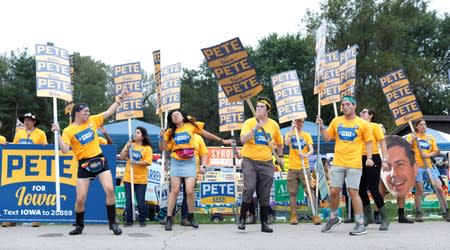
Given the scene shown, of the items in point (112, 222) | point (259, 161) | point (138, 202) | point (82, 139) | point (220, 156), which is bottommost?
point (112, 222)

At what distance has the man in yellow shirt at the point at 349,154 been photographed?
8.05 meters

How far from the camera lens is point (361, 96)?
135 ft

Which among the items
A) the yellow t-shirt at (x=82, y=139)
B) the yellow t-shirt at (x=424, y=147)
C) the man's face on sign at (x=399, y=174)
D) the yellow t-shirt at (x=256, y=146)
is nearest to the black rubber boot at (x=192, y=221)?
the yellow t-shirt at (x=256, y=146)

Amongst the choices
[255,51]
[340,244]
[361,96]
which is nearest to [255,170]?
[340,244]

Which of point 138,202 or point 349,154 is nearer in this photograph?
point 349,154

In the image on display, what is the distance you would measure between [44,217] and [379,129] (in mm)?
5722

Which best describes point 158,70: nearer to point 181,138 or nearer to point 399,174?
point 181,138

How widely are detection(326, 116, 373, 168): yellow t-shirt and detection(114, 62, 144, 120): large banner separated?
4423 mm

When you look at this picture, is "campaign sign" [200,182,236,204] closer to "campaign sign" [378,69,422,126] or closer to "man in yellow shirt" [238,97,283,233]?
"man in yellow shirt" [238,97,283,233]

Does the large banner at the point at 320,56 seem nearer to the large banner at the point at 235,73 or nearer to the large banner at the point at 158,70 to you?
Result: the large banner at the point at 235,73

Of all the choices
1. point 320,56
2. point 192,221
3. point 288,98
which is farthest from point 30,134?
point 320,56

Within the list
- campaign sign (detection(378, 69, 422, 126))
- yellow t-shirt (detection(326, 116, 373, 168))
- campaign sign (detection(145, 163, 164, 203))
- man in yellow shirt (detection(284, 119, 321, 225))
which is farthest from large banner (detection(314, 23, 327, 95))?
campaign sign (detection(145, 163, 164, 203))

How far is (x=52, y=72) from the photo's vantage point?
9086 mm

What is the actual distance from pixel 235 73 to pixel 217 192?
3.08 m
